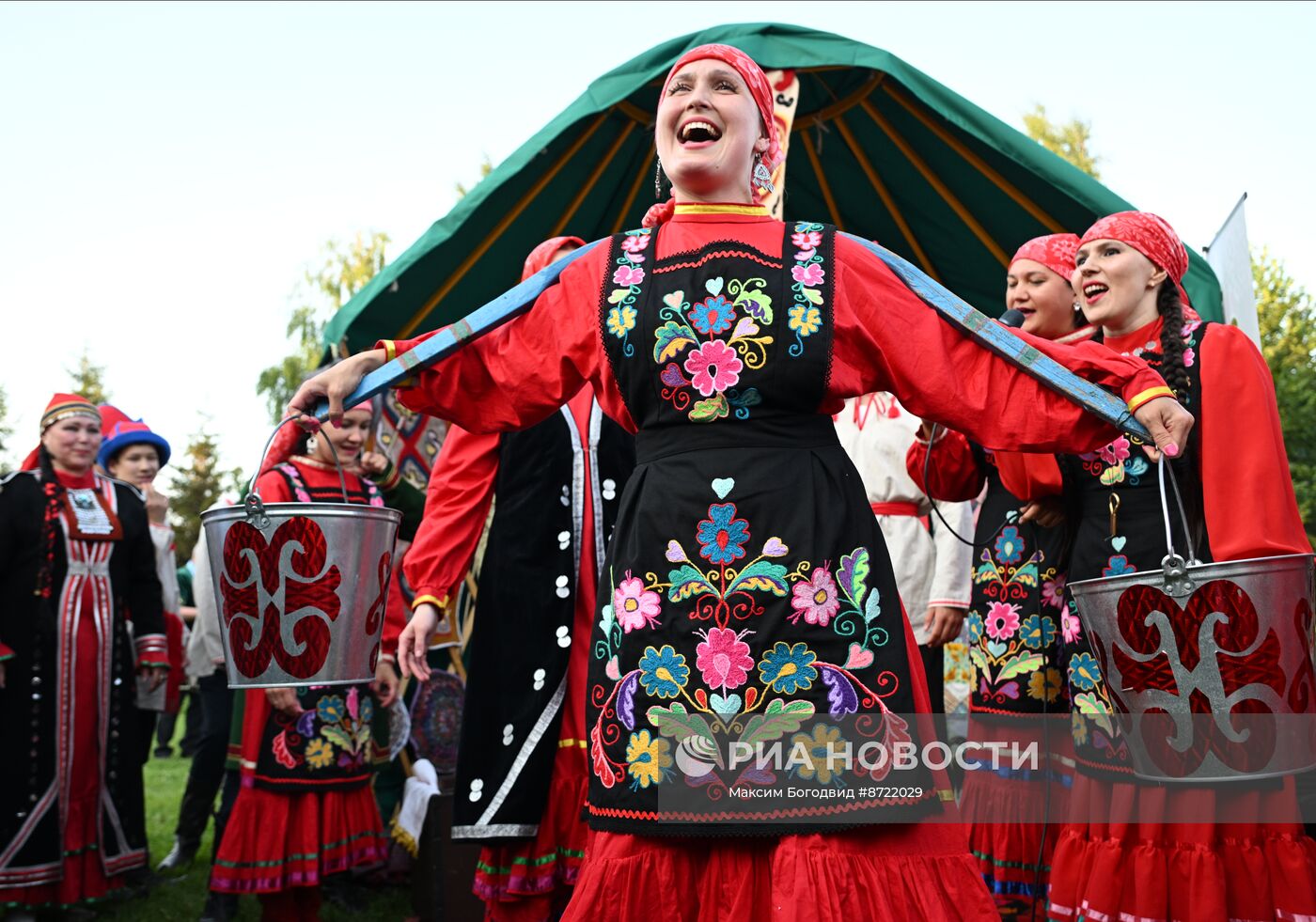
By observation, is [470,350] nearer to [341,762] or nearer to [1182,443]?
[1182,443]

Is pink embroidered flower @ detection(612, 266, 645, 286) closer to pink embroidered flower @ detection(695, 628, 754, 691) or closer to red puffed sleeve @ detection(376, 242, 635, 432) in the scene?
red puffed sleeve @ detection(376, 242, 635, 432)

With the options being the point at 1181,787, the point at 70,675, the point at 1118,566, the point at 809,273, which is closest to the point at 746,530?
the point at 809,273

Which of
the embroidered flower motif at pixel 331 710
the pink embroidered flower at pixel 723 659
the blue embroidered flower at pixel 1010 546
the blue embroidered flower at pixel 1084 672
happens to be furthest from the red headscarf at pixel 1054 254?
the embroidered flower motif at pixel 331 710

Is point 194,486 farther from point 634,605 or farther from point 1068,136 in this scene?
point 634,605

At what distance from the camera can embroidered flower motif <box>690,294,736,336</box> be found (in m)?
2.23

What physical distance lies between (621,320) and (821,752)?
33.1 inches

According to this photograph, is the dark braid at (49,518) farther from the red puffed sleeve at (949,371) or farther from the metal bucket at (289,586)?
the red puffed sleeve at (949,371)

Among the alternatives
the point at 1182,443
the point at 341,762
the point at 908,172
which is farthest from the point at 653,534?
the point at 908,172

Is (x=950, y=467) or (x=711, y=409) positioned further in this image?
(x=950, y=467)

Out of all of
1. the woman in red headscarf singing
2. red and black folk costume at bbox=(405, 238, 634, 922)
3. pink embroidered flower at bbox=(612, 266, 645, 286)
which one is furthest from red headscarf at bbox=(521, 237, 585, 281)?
pink embroidered flower at bbox=(612, 266, 645, 286)

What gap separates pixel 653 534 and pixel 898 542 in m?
3.15

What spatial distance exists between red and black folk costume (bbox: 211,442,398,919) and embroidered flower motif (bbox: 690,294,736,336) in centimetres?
248

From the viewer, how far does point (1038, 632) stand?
360 centimetres

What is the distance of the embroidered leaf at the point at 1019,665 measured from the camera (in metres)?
3.60
